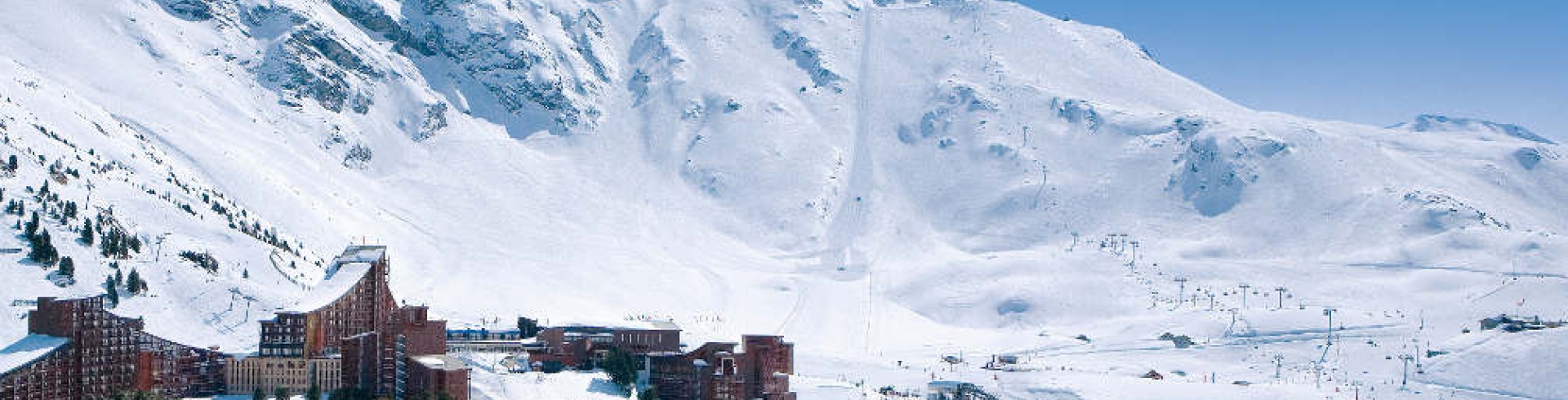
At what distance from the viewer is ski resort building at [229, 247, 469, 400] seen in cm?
14862

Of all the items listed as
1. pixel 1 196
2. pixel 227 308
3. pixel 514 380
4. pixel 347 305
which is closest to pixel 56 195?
pixel 1 196

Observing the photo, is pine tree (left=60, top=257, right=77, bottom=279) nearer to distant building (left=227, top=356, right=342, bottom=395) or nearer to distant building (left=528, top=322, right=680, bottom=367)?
distant building (left=227, top=356, right=342, bottom=395)

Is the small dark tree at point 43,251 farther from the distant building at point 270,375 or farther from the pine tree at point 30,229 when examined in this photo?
the distant building at point 270,375

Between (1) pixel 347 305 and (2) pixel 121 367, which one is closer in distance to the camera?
(2) pixel 121 367

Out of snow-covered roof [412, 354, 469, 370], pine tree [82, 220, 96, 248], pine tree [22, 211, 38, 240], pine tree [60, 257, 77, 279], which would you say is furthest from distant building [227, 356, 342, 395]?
pine tree [82, 220, 96, 248]

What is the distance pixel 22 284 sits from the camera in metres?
A: 154

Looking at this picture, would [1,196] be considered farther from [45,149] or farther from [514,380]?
[514,380]

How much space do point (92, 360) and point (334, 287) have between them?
2595 centimetres

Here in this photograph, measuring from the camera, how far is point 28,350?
135 metres

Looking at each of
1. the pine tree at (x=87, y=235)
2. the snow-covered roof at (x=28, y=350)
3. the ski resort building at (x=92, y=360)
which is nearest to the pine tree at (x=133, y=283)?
the pine tree at (x=87, y=235)

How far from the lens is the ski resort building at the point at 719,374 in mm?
168500

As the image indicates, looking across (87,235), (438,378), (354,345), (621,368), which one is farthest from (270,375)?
(621,368)

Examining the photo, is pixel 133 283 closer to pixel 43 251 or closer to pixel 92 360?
pixel 43 251

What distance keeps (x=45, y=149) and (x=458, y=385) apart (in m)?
62.8
